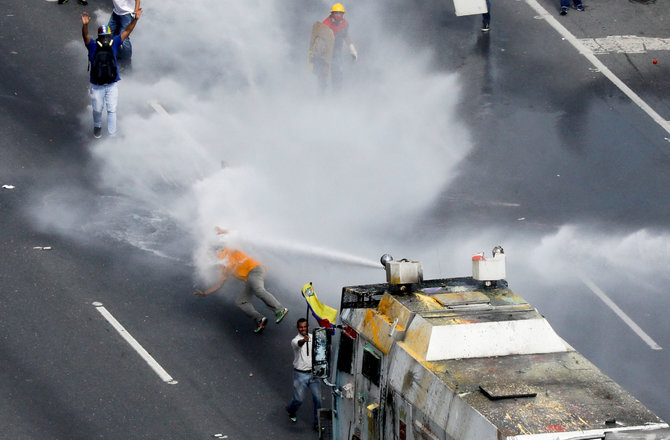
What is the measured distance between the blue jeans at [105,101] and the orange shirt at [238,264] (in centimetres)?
412

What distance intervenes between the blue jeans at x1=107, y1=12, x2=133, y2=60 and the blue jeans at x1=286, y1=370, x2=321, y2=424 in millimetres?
8724

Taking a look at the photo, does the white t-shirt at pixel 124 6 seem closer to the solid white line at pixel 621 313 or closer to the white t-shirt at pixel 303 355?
the white t-shirt at pixel 303 355

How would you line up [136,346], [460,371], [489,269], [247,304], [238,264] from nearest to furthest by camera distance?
[460,371]
[489,269]
[136,346]
[247,304]
[238,264]

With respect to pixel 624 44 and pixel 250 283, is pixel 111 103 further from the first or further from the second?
pixel 624 44

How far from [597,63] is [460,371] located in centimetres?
1286

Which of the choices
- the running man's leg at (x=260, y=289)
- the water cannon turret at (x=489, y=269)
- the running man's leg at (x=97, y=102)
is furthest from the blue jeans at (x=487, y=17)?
the water cannon turret at (x=489, y=269)

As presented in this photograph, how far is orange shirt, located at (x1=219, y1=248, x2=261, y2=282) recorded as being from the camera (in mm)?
16016

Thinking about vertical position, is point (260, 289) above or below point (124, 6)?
below

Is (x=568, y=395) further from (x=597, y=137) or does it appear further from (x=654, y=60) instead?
(x=654, y=60)

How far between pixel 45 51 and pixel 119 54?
138cm

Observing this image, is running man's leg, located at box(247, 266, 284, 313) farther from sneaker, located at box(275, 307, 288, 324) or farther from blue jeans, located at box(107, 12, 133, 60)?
blue jeans, located at box(107, 12, 133, 60)

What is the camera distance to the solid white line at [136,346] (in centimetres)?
1494

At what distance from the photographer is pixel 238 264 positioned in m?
16.1

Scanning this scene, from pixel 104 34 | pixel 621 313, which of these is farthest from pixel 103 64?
pixel 621 313
